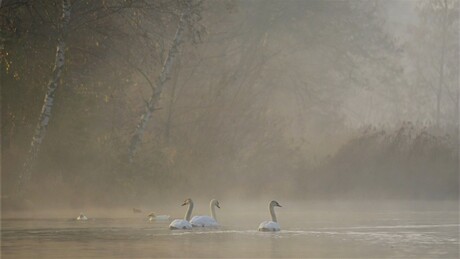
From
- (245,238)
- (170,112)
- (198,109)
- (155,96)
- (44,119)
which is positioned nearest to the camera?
(245,238)

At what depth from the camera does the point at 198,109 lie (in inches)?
1710

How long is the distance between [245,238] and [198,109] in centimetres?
1964

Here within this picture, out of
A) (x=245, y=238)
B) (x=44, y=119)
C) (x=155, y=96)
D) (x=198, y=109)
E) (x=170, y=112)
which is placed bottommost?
(x=245, y=238)

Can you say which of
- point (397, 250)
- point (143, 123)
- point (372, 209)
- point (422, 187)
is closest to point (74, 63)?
point (143, 123)

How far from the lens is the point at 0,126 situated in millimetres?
33562

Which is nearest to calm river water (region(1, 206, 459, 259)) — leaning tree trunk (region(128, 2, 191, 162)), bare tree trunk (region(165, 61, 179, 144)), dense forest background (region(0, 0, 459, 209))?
dense forest background (region(0, 0, 459, 209))

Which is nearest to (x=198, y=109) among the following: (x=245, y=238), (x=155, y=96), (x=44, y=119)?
(x=155, y=96)

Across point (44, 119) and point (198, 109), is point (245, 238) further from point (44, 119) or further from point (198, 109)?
point (198, 109)

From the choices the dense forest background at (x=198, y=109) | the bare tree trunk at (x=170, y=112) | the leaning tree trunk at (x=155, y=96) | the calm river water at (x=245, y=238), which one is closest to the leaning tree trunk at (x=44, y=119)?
Result: the dense forest background at (x=198, y=109)

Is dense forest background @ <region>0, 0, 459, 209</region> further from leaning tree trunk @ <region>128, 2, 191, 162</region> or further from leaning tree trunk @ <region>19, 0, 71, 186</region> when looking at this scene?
Answer: leaning tree trunk @ <region>19, 0, 71, 186</region>

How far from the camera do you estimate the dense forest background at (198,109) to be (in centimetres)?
3416

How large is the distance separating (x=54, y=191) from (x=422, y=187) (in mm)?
12713

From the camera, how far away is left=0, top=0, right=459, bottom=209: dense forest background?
112 ft

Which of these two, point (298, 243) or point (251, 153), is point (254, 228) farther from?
point (251, 153)
